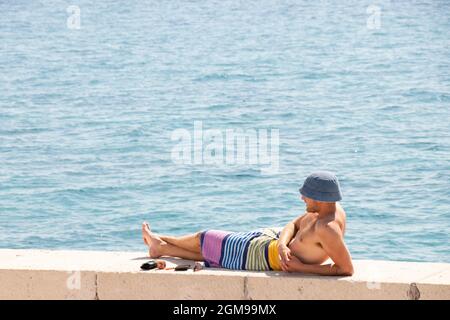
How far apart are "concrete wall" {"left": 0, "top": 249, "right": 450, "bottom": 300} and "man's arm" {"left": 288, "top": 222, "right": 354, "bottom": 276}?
0.05m

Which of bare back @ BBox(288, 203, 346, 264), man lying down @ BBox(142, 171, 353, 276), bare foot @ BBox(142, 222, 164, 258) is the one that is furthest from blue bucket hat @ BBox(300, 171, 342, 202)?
bare foot @ BBox(142, 222, 164, 258)

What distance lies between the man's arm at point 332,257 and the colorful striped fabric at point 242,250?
0.23 meters

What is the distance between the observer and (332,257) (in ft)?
15.9

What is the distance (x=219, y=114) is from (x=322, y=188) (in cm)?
2041

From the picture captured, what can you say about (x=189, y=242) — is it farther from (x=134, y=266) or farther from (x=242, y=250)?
(x=134, y=266)

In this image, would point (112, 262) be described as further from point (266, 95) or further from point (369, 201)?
point (266, 95)

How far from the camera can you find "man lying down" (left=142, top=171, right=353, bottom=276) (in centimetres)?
486

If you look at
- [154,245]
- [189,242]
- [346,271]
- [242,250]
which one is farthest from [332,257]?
[154,245]

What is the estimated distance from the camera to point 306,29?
136ft

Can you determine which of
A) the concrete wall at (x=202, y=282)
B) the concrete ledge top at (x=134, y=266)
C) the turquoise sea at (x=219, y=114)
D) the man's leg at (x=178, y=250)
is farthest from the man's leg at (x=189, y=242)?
the turquoise sea at (x=219, y=114)

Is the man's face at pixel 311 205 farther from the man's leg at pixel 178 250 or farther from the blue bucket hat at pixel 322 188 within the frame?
the man's leg at pixel 178 250

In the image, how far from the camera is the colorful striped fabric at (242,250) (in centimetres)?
507
